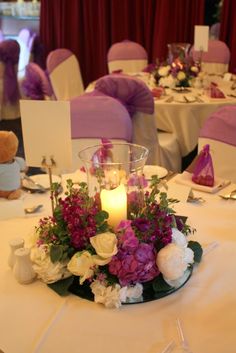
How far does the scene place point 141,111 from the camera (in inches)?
94.3

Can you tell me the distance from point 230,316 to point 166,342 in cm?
16

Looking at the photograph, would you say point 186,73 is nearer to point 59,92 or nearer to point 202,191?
point 59,92

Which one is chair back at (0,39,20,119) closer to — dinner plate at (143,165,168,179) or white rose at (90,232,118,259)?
dinner plate at (143,165,168,179)

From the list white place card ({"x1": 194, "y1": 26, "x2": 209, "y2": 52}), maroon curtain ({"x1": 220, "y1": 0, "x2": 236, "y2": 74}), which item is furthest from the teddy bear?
maroon curtain ({"x1": 220, "y1": 0, "x2": 236, "y2": 74})

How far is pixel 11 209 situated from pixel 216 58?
3345mm

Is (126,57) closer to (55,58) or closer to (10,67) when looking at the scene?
(55,58)

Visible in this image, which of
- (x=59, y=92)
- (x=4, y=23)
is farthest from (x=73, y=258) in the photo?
(x=4, y=23)

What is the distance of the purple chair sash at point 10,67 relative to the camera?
4.72m

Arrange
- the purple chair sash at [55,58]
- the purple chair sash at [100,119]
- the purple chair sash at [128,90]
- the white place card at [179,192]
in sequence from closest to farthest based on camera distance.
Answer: the white place card at [179,192] < the purple chair sash at [100,119] < the purple chair sash at [128,90] < the purple chair sash at [55,58]

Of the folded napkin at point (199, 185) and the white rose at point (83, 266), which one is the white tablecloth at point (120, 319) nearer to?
the white rose at point (83, 266)

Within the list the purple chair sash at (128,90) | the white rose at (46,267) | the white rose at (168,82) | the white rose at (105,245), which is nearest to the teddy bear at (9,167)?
the white rose at (46,267)

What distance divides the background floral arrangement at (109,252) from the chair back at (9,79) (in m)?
4.18

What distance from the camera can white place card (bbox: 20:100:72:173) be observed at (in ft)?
3.75

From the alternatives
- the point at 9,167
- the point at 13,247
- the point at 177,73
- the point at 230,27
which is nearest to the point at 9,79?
the point at 177,73
